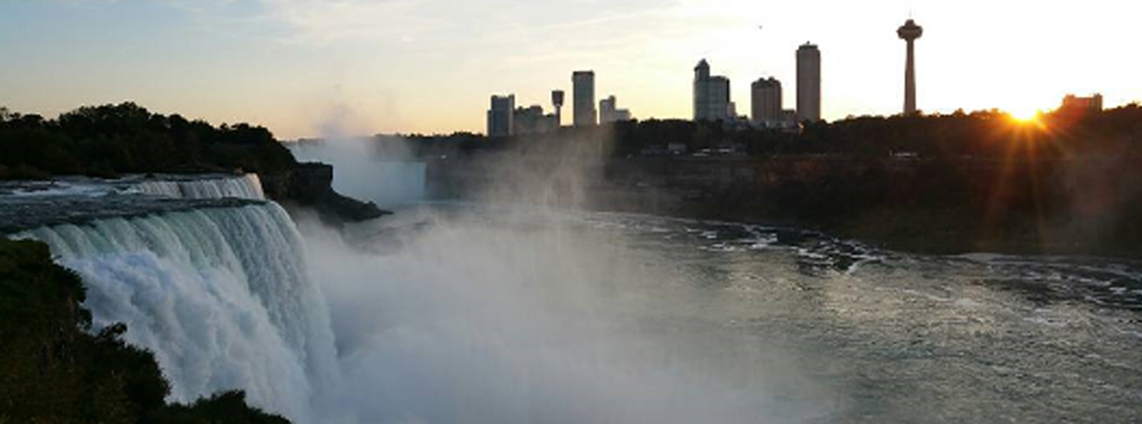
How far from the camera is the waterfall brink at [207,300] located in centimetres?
1214

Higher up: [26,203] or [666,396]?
[26,203]

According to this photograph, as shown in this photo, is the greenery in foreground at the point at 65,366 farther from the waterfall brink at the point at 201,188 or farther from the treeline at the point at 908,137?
the treeline at the point at 908,137

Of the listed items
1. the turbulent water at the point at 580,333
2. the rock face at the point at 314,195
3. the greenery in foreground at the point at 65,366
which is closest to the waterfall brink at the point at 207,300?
the turbulent water at the point at 580,333

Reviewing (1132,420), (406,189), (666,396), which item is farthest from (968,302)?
(406,189)

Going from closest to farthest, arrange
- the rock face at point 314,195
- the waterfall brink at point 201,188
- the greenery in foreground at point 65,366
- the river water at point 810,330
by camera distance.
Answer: the greenery in foreground at point 65,366
the river water at point 810,330
the waterfall brink at point 201,188
the rock face at point 314,195

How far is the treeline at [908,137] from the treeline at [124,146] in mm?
48294

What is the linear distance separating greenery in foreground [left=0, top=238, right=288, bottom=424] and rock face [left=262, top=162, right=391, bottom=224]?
39947mm

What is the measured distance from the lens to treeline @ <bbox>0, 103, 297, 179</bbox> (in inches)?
1414

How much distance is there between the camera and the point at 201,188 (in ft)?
92.3

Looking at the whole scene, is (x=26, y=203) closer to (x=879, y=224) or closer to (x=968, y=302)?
(x=968, y=302)

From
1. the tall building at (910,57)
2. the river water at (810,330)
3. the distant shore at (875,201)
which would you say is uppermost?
the tall building at (910,57)

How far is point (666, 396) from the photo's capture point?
750 inches

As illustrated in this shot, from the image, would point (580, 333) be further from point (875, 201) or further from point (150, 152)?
point (875, 201)

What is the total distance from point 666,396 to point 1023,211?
159 feet
